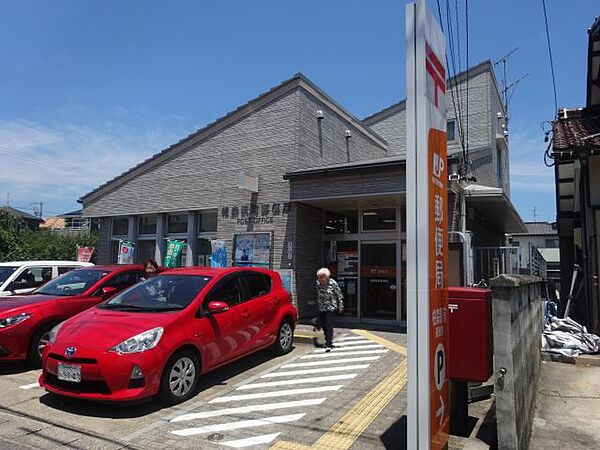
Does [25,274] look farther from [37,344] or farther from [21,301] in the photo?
[37,344]

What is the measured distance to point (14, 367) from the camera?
742cm

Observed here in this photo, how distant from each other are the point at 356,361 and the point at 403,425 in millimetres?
2923

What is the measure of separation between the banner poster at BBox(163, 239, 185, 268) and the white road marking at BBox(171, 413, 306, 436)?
9576 millimetres

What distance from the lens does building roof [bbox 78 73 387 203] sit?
12727mm

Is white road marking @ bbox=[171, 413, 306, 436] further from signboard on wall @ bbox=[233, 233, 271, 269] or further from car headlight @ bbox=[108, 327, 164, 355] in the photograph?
signboard on wall @ bbox=[233, 233, 271, 269]

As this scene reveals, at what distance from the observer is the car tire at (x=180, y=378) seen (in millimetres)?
5512

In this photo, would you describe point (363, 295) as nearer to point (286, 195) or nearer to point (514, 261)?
point (286, 195)

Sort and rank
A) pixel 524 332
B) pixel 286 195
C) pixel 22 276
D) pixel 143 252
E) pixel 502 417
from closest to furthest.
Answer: pixel 502 417
pixel 524 332
pixel 22 276
pixel 286 195
pixel 143 252

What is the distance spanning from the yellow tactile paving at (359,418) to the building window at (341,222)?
18.3ft

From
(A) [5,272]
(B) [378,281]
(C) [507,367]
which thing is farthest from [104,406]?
(B) [378,281]

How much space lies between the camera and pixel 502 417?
144 inches

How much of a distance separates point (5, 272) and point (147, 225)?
5.73 m

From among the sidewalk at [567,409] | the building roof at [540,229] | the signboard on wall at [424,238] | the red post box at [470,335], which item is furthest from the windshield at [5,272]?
the building roof at [540,229]

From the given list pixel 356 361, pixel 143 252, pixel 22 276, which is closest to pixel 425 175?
pixel 356 361
